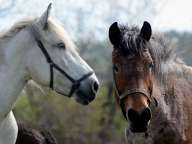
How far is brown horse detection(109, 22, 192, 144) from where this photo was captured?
5812 millimetres

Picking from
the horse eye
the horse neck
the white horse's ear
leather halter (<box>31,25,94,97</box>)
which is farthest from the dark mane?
the horse neck

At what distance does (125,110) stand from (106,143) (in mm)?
18072

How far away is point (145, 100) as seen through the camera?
18.9ft

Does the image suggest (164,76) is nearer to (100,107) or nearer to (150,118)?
(150,118)

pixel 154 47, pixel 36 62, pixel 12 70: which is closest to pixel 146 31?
pixel 154 47

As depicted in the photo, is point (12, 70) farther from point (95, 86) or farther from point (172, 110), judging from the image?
point (172, 110)

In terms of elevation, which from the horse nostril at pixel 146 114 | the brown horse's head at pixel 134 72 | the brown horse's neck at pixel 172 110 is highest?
the brown horse's head at pixel 134 72

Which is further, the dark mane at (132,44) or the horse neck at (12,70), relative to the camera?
the dark mane at (132,44)

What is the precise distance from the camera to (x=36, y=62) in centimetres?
589

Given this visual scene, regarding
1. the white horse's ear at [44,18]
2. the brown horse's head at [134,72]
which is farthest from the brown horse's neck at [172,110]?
the white horse's ear at [44,18]

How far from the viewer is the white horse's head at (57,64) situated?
5.73m

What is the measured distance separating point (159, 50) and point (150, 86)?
0.60 metres

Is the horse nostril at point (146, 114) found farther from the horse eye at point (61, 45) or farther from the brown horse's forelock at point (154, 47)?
the horse eye at point (61, 45)

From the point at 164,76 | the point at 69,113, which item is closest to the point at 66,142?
the point at 69,113
